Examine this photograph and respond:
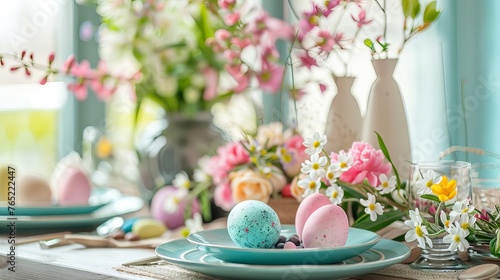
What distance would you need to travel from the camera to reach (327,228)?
0.88 meters

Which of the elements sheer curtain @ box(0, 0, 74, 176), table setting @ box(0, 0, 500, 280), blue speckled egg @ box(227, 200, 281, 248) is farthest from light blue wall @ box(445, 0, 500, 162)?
sheer curtain @ box(0, 0, 74, 176)

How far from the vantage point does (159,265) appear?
39.4 inches

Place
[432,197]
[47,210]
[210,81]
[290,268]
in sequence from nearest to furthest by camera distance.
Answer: [290,268] → [432,197] → [47,210] → [210,81]

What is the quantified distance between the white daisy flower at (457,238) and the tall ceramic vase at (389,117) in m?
0.27

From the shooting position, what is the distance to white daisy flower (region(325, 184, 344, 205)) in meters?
1.02

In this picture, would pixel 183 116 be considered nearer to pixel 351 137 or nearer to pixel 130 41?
pixel 130 41

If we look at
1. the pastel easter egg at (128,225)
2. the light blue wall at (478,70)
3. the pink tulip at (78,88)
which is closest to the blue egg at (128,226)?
the pastel easter egg at (128,225)

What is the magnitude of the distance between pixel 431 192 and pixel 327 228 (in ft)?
0.49

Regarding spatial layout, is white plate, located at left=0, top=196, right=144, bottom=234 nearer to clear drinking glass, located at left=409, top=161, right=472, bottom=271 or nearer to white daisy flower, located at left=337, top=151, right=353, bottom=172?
white daisy flower, located at left=337, top=151, right=353, bottom=172

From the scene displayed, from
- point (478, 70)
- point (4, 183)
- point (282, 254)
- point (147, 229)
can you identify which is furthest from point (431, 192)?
point (4, 183)

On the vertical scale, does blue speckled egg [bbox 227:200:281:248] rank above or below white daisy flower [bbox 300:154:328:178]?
below

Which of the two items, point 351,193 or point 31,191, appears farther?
point 31,191

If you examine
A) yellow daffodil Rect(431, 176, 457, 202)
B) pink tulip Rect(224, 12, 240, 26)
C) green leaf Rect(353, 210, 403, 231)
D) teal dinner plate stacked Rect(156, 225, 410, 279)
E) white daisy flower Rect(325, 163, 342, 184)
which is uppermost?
pink tulip Rect(224, 12, 240, 26)

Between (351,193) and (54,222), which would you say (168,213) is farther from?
(351,193)
